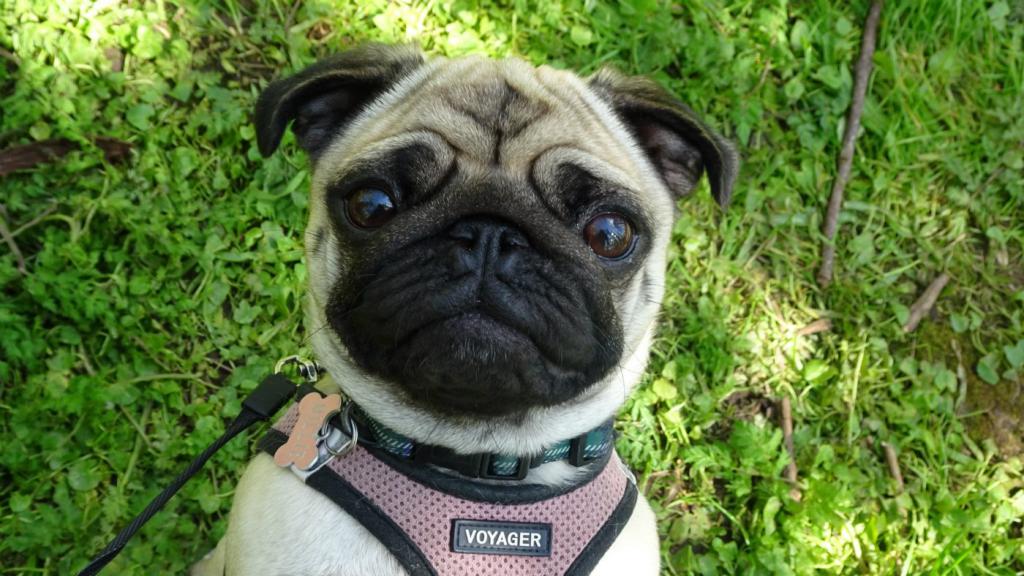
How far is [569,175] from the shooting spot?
2316mm

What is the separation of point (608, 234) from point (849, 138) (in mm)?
2815

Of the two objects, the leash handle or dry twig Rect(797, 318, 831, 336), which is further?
dry twig Rect(797, 318, 831, 336)

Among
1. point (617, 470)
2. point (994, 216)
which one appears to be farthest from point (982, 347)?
point (617, 470)

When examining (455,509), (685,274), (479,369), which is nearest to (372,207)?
(479,369)

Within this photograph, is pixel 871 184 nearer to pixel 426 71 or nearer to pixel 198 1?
pixel 426 71

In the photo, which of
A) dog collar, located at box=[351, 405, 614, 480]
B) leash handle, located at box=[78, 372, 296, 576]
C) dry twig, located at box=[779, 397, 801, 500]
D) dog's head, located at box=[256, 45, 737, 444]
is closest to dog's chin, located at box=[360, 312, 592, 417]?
dog's head, located at box=[256, 45, 737, 444]

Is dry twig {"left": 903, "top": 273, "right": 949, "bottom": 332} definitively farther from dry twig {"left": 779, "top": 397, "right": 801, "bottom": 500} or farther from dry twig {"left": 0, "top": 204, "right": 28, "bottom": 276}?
dry twig {"left": 0, "top": 204, "right": 28, "bottom": 276}

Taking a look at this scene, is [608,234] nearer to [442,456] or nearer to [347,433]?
[442,456]

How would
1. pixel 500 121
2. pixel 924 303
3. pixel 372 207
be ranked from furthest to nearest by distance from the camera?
pixel 924 303
pixel 500 121
pixel 372 207

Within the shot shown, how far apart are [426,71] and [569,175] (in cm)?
82

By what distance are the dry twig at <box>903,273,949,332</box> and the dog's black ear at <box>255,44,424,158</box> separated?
3.11 m

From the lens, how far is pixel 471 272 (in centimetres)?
207

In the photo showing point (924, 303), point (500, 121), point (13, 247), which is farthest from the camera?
point (924, 303)

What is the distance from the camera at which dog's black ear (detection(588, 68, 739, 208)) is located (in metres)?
2.68
